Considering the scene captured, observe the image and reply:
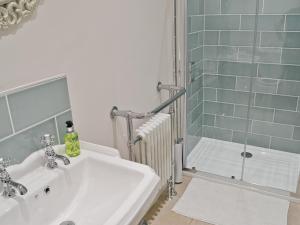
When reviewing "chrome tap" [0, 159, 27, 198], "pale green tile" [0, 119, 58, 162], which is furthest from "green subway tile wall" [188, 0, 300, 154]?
"chrome tap" [0, 159, 27, 198]

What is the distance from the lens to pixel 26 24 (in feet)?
3.13

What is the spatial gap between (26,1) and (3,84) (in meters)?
0.29

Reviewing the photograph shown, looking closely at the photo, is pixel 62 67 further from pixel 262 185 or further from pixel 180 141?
pixel 262 185

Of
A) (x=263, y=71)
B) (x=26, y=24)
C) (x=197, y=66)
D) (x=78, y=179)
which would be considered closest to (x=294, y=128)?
(x=263, y=71)

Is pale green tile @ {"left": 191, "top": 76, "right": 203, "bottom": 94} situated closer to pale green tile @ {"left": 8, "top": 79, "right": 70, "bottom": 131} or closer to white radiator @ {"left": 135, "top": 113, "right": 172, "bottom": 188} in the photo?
white radiator @ {"left": 135, "top": 113, "right": 172, "bottom": 188}

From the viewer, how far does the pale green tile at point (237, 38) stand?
257 cm

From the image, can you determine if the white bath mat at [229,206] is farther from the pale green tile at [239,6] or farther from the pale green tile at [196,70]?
the pale green tile at [239,6]

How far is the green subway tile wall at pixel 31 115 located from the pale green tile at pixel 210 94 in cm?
192

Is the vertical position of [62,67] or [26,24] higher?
[26,24]

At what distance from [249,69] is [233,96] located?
308 mm

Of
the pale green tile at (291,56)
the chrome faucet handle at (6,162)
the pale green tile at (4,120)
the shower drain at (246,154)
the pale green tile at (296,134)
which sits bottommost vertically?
the shower drain at (246,154)

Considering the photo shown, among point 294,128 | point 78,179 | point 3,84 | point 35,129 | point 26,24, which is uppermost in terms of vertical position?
point 26,24

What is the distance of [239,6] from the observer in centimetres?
253

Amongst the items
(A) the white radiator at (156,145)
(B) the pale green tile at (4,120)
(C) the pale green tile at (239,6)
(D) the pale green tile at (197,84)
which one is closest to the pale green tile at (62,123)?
(B) the pale green tile at (4,120)
